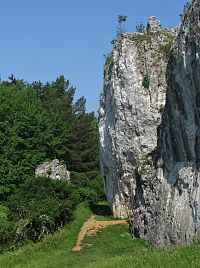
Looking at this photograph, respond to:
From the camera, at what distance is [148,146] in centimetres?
3048

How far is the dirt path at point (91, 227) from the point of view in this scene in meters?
26.2

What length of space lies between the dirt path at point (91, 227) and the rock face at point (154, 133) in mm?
1768

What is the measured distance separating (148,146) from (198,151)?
11194mm

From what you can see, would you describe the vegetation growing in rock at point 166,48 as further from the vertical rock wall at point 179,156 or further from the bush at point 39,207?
the bush at point 39,207

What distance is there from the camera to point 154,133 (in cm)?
3034

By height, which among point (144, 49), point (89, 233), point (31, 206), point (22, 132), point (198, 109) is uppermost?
point (144, 49)

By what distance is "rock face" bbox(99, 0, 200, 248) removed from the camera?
19188 mm

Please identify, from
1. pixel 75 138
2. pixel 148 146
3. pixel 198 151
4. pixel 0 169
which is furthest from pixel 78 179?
pixel 198 151

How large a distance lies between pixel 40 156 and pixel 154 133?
1485 centimetres

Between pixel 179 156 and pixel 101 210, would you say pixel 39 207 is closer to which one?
pixel 179 156

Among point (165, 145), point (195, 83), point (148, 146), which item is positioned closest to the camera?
point (195, 83)

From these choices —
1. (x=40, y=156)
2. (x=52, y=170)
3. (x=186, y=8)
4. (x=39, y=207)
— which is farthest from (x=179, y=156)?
(x=40, y=156)

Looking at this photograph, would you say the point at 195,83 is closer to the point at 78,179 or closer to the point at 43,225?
the point at 43,225

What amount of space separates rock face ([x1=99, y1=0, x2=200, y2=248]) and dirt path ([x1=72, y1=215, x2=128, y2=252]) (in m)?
1.77
